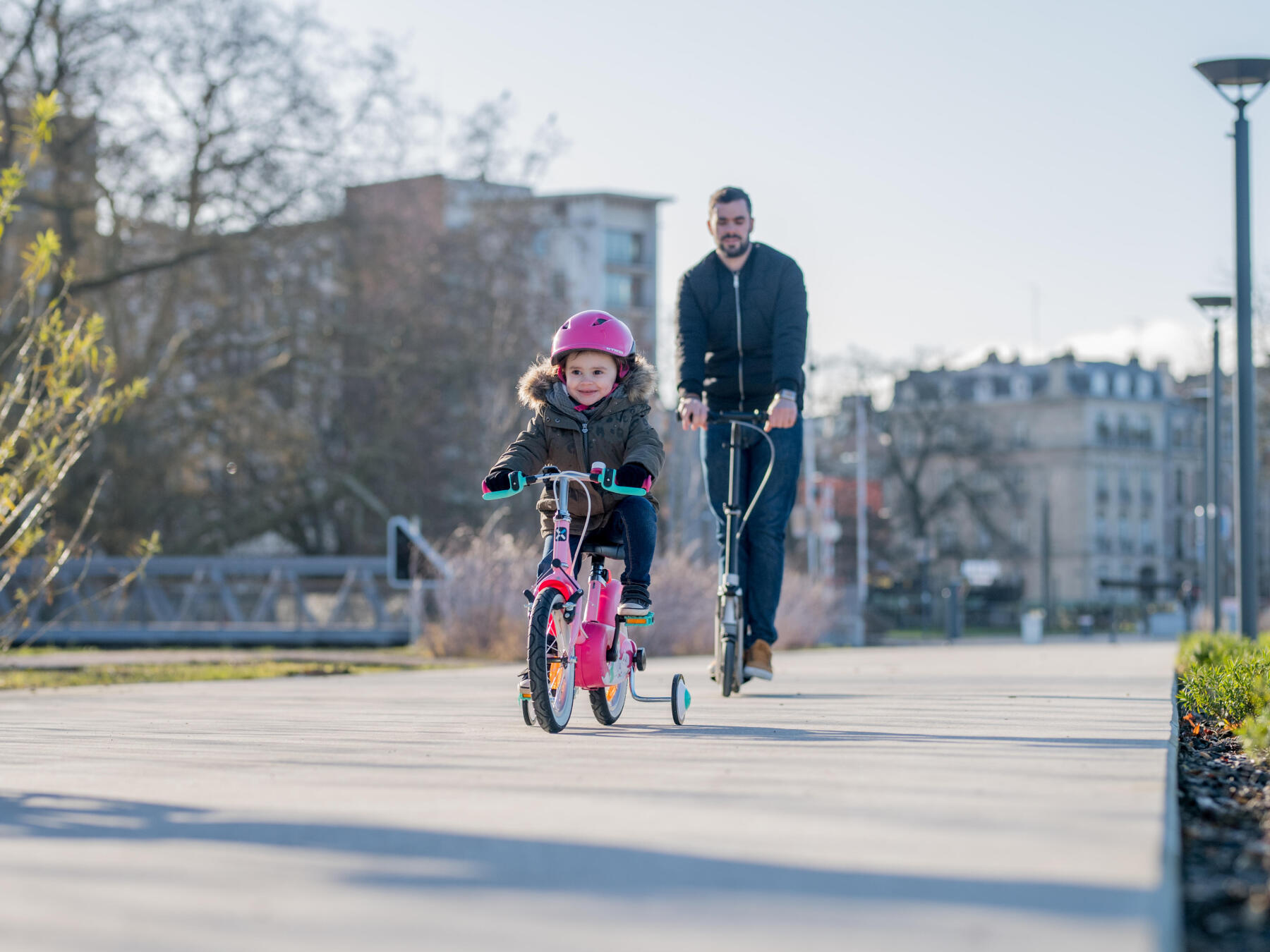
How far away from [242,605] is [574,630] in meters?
18.8

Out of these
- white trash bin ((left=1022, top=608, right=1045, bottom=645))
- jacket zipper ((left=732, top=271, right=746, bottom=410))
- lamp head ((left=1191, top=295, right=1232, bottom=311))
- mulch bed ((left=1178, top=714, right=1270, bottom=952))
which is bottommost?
white trash bin ((left=1022, top=608, right=1045, bottom=645))

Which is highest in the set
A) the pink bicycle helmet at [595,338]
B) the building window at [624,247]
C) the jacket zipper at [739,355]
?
the building window at [624,247]

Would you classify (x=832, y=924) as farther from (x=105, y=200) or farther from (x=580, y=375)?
(x=105, y=200)

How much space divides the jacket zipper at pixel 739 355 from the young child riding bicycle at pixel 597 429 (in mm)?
1862

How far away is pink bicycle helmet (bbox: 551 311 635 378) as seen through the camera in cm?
626

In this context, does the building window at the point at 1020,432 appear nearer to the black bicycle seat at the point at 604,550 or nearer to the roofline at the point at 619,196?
the roofline at the point at 619,196

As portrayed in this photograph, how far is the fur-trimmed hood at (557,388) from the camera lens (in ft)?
20.8

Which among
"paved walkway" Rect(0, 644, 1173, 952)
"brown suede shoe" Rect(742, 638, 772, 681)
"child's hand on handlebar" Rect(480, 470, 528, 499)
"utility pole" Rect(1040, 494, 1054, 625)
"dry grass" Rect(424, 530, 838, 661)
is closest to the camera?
"paved walkway" Rect(0, 644, 1173, 952)

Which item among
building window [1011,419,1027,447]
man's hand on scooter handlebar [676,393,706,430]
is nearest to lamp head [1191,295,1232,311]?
man's hand on scooter handlebar [676,393,706,430]

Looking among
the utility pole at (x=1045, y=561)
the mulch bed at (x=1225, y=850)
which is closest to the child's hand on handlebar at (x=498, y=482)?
the mulch bed at (x=1225, y=850)

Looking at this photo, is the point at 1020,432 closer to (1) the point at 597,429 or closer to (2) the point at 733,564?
(2) the point at 733,564

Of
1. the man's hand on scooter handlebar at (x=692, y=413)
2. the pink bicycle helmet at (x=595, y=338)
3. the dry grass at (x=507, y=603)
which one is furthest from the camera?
the dry grass at (x=507, y=603)

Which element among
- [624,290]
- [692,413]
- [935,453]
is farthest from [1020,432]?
[692,413]

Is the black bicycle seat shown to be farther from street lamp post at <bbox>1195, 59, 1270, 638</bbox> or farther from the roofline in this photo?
the roofline
